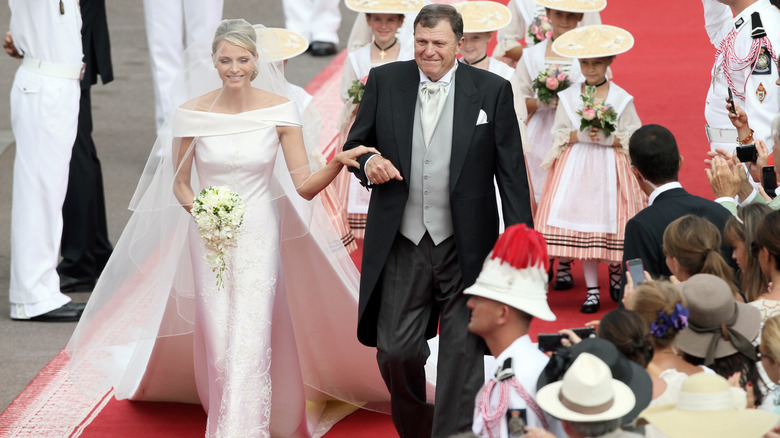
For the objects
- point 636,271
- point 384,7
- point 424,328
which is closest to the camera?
point 636,271

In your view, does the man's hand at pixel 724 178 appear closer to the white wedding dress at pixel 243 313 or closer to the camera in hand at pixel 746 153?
the camera in hand at pixel 746 153

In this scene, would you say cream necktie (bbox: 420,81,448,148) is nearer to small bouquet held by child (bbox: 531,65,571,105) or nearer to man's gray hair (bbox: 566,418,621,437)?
man's gray hair (bbox: 566,418,621,437)

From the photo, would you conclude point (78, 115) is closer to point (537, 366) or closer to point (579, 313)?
point (579, 313)

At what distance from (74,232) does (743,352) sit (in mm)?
5017

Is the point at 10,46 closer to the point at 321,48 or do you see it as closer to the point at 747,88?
the point at 747,88

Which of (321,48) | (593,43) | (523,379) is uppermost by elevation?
(593,43)

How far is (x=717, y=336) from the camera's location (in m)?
3.86

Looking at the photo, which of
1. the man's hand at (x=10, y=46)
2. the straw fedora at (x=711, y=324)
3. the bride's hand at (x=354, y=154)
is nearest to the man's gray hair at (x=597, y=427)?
the straw fedora at (x=711, y=324)

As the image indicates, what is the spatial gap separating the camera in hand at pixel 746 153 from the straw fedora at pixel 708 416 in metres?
2.25

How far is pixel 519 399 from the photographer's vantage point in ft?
11.6

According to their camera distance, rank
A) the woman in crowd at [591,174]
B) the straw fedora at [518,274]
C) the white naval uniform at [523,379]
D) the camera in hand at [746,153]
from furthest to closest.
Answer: the woman in crowd at [591,174] → the camera in hand at [746,153] → the straw fedora at [518,274] → the white naval uniform at [523,379]

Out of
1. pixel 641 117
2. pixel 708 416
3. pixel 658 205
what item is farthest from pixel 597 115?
pixel 708 416

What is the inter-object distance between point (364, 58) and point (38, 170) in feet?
7.85

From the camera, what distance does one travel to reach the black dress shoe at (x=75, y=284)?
7668 mm
